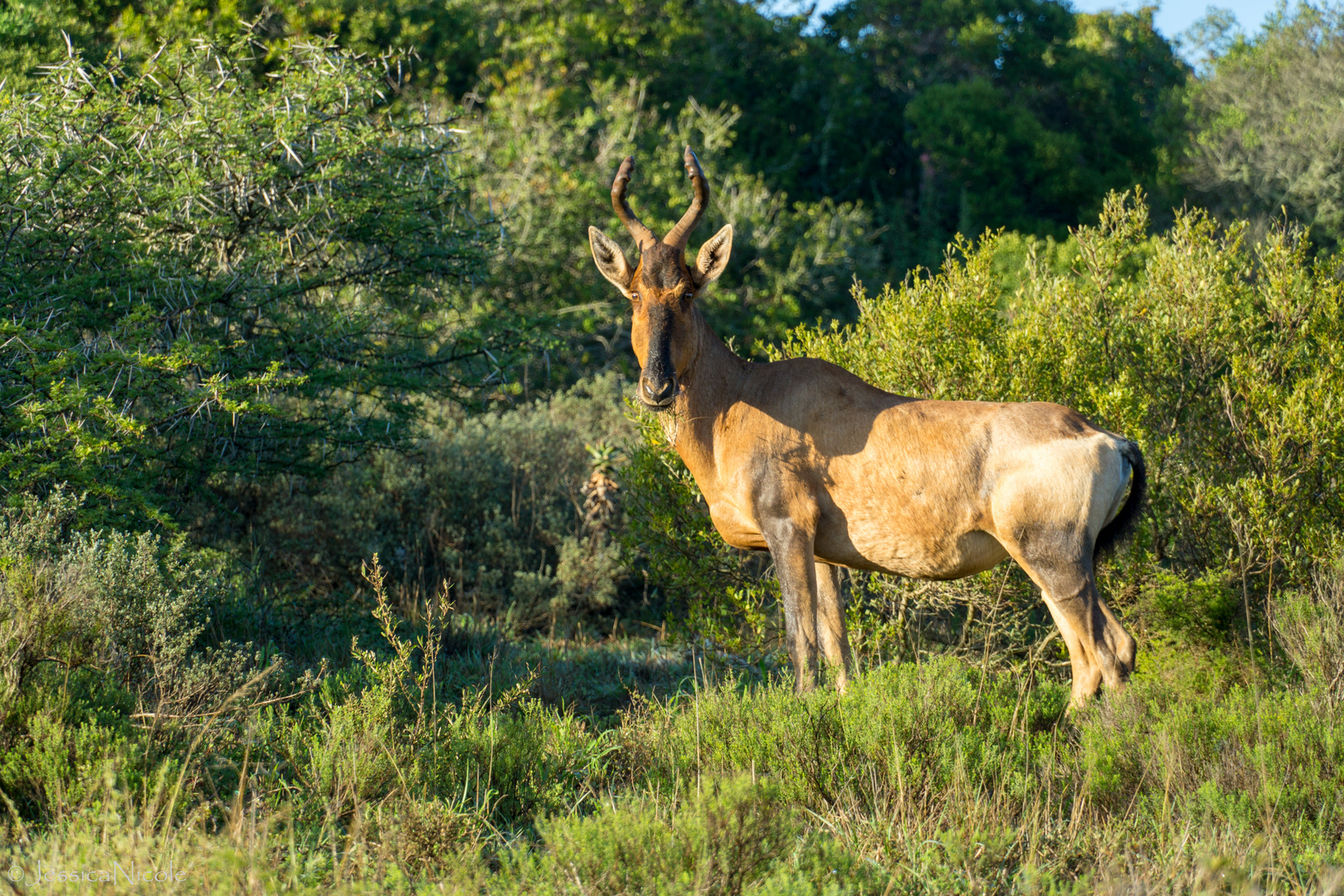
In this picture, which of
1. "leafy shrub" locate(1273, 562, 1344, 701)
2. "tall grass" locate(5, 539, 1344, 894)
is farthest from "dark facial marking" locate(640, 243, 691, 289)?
"leafy shrub" locate(1273, 562, 1344, 701)

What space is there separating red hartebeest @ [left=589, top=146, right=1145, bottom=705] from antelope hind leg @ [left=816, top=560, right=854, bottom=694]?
0.01 metres

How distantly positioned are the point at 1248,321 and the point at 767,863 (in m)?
6.22

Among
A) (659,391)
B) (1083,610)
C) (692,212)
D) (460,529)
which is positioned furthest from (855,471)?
(460,529)

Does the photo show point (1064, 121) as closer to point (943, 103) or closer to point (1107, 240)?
point (943, 103)

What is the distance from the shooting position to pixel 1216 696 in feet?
21.7

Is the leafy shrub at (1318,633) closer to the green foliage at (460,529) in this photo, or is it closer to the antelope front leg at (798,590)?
the antelope front leg at (798,590)

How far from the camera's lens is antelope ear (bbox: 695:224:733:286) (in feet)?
21.8

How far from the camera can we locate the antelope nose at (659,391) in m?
5.93

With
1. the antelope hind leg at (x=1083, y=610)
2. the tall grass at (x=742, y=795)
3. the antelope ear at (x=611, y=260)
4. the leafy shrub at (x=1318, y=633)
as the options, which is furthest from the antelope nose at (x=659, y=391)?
the leafy shrub at (x=1318, y=633)

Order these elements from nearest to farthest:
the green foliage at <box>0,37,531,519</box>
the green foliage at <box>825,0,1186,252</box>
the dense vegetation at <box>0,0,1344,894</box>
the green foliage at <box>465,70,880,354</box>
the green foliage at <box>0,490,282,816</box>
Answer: the dense vegetation at <box>0,0,1344,894</box> < the green foliage at <box>0,490,282,816</box> < the green foliage at <box>0,37,531,519</box> < the green foliage at <box>465,70,880,354</box> < the green foliage at <box>825,0,1186,252</box>

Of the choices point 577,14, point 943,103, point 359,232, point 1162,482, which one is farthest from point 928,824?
point 943,103

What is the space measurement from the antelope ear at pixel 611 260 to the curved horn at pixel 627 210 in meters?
0.16

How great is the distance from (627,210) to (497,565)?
581 cm

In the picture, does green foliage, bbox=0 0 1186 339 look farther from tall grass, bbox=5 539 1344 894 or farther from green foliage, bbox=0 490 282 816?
tall grass, bbox=5 539 1344 894
